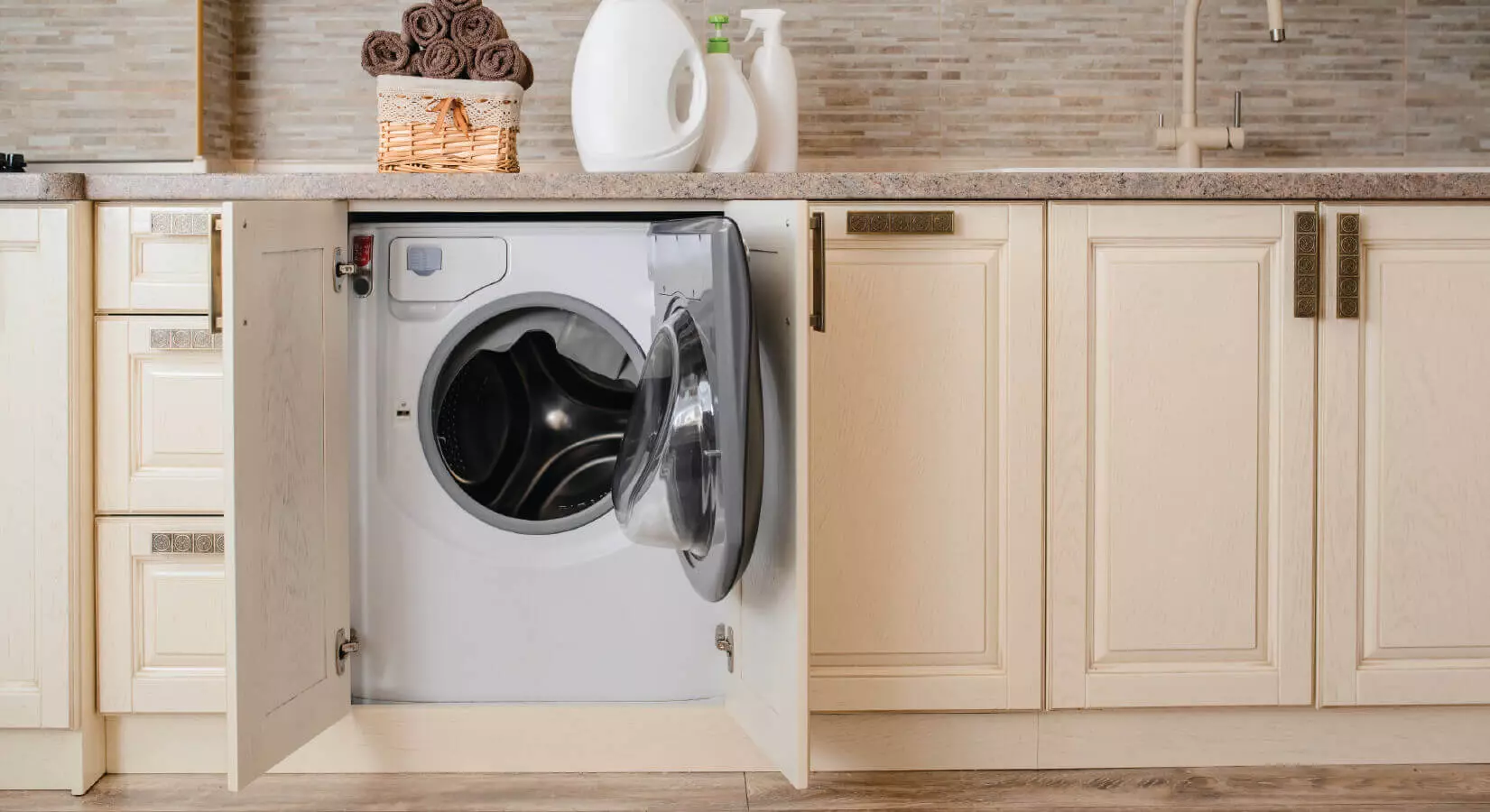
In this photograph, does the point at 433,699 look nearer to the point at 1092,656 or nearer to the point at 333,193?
the point at 333,193

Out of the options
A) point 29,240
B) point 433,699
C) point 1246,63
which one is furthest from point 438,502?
point 1246,63

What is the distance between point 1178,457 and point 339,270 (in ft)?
3.95

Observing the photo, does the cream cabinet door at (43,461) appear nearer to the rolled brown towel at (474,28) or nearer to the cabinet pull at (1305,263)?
the rolled brown towel at (474,28)

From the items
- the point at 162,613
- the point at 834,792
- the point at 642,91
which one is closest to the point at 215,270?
the point at 162,613

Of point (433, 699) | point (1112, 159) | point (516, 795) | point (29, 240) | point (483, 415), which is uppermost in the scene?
point (1112, 159)

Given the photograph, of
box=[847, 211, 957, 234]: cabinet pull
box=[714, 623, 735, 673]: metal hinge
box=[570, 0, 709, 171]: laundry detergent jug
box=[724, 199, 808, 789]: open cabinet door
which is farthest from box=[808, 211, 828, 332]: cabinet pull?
box=[714, 623, 735, 673]: metal hinge

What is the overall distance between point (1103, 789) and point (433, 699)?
0.97 meters

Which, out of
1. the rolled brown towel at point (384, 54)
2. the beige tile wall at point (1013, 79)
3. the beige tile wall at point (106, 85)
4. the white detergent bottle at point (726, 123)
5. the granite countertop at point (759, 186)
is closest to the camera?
the granite countertop at point (759, 186)

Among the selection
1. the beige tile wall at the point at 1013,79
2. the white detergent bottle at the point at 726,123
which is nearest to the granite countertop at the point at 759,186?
the white detergent bottle at the point at 726,123

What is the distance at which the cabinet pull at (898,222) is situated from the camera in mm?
1698

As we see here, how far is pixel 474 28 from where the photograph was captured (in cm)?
182

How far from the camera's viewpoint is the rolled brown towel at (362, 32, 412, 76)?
179 cm

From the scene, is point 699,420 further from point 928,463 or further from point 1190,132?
point 1190,132

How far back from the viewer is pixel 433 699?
70.2 inches
